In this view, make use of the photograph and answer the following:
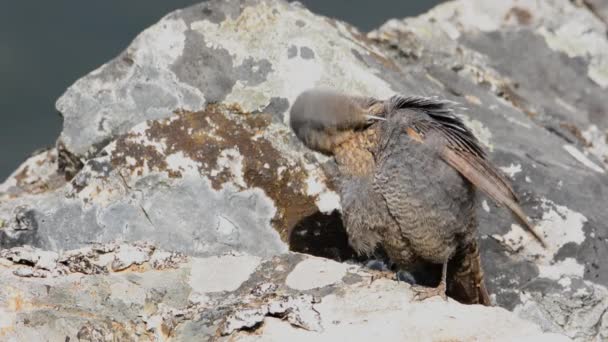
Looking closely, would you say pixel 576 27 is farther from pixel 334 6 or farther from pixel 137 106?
pixel 334 6

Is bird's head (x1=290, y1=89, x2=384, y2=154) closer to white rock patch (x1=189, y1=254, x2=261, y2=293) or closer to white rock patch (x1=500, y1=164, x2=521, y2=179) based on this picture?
white rock patch (x1=189, y1=254, x2=261, y2=293)

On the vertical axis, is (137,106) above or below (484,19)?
below

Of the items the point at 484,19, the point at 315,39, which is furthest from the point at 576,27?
the point at 315,39

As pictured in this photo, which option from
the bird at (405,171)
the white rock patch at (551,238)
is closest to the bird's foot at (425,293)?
the bird at (405,171)

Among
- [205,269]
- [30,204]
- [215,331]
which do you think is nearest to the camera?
[215,331]

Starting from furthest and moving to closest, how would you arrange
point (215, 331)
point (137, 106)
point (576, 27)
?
1. point (576, 27)
2. point (137, 106)
3. point (215, 331)

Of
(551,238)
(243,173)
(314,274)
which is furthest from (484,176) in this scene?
(243,173)

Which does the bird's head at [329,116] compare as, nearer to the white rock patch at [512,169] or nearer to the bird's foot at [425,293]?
the bird's foot at [425,293]
